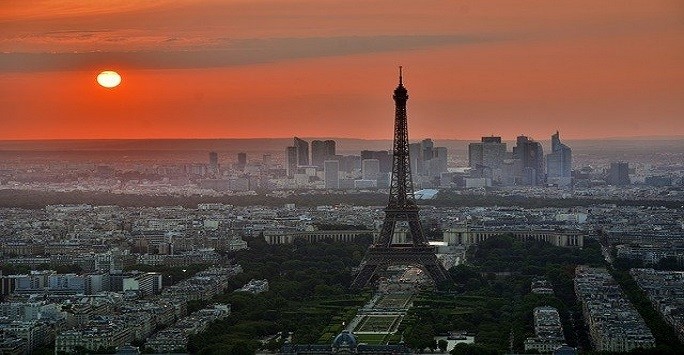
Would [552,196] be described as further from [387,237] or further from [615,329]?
[615,329]

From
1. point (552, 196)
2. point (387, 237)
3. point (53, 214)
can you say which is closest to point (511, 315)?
point (387, 237)

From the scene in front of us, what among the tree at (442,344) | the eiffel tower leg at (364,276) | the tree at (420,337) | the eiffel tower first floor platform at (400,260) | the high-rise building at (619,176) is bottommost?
the tree at (442,344)

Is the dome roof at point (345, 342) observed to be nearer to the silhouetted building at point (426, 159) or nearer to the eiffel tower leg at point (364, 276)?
the eiffel tower leg at point (364, 276)

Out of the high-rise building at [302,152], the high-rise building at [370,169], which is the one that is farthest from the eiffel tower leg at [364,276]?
the high-rise building at [302,152]

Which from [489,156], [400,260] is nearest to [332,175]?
[489,156]

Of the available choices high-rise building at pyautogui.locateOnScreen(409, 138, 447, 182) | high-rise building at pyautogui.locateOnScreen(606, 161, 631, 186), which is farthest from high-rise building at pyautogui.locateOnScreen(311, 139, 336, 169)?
high-rise building at pyautogui.locateOnScreen(606, 161, 631, 186)

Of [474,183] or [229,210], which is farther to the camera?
[474,183]

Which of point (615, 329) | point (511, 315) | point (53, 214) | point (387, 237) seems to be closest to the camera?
point (615, 329)

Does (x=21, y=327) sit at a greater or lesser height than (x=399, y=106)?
lesser
